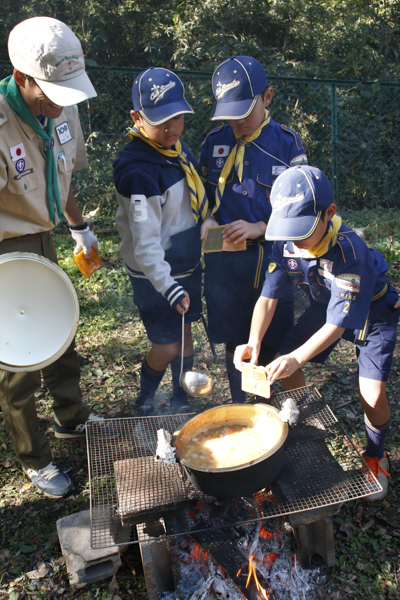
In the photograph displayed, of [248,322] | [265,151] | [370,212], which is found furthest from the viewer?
[370,212]

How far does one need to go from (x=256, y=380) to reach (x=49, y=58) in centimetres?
201

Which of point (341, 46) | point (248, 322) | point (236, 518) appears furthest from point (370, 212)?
point (236, 518)

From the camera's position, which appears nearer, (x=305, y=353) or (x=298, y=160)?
(x=305, y=353)

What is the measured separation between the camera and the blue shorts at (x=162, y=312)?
10.4 feet

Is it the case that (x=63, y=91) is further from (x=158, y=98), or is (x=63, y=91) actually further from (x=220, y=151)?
(x=220, y=151)

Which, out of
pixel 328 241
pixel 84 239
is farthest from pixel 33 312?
pixel 328 241

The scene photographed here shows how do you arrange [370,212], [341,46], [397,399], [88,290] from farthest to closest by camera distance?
[341,46]
[370,212]
[88,290]
[397,399]

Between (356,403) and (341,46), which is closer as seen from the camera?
(356,403)

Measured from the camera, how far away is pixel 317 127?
826cm

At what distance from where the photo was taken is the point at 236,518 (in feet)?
7.49

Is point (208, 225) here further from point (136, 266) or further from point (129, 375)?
point (129, 375)

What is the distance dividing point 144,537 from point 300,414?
1.17 m

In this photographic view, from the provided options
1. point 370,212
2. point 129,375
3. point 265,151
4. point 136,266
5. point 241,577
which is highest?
point 265,151

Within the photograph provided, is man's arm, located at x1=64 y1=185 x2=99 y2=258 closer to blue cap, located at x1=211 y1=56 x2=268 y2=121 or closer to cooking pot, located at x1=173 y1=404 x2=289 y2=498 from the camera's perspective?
blue cap, located at x1=211 y1=56 x2=268 y2=121
